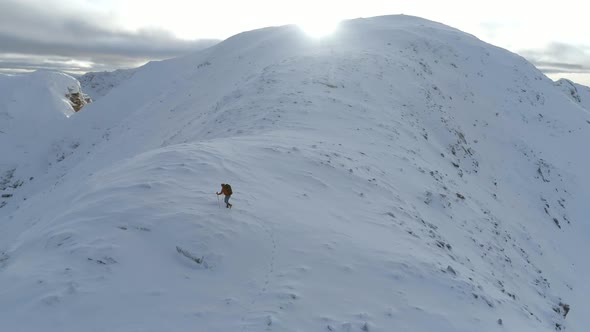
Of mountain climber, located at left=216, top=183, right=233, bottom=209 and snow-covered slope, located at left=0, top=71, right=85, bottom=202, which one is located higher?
mountain climber, located at left=216, top=183, right=233, bottom=209

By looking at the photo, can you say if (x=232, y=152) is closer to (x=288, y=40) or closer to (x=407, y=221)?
(x=407, y=221)

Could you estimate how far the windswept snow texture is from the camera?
7172mm

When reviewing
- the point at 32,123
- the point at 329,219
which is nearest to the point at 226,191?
the point at 329,219

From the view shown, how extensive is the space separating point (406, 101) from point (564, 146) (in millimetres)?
13625

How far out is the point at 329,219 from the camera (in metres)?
10.6

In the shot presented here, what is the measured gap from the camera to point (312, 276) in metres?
8.15

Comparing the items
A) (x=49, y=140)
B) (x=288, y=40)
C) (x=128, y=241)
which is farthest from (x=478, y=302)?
(x=49, y=140)

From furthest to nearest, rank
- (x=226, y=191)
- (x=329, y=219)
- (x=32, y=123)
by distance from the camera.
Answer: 1. (x=32, y=123)
2. (x=329, y=219)
3. (x=226, y=191)

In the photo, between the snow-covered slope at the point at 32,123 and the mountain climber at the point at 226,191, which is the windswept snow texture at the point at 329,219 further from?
the snow-covered slope at the point at 32,123

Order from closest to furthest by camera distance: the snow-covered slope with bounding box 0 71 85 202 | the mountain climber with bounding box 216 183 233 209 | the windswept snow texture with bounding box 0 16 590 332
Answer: the windswept snow texture with bounding box 0 16 590 332, the mountain climber with bounding box 216 183 233 209, the snow-covered slope with bounding box 0 71 85 202

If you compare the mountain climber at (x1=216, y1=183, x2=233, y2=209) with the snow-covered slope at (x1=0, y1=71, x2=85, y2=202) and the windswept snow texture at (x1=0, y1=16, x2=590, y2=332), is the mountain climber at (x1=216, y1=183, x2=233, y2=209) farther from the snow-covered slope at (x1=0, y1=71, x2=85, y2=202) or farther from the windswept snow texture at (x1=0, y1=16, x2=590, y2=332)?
the snow-covered slope at (x1=0, y1=71, x2=85, y2=202)

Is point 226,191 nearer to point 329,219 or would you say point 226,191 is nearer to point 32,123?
point 329,219

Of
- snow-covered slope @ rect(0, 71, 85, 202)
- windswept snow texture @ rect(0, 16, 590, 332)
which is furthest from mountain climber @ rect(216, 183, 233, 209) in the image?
snow-covered slope @ rect(0, 71, 85, 202)

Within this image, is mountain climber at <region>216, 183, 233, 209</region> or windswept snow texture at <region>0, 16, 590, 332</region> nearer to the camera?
windswept snow texture at <region>0, 16, 590, 332</region>
